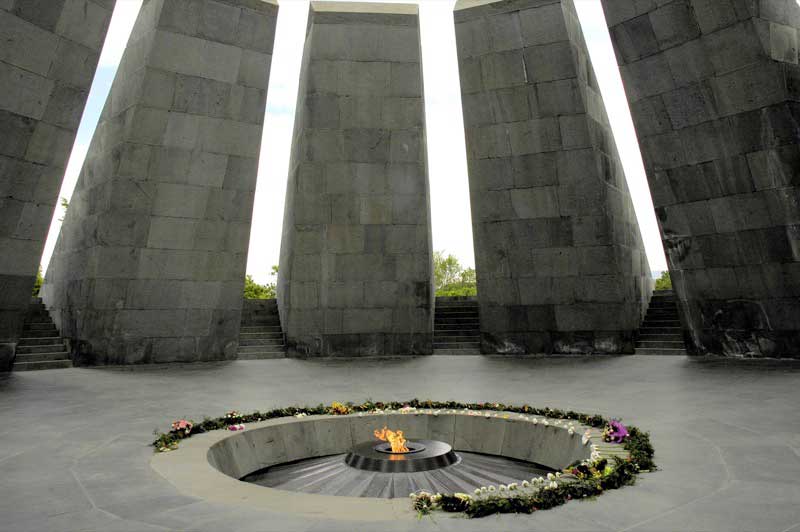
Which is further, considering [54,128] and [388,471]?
[54,128]

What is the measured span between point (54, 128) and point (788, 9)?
14091mm

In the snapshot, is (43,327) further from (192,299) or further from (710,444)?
(710,444)

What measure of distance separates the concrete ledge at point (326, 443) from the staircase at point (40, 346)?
8632 millimetres

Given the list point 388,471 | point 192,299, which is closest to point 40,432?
point 388,471

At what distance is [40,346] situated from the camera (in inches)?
563

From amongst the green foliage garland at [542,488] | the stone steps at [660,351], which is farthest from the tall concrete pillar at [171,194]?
the stone steps at [660,351]

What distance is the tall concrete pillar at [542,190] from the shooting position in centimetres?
1575

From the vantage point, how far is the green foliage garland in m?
3.99

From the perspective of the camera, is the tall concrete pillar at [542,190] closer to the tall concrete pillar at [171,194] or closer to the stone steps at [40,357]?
the tall concrete pillar at [171,194]

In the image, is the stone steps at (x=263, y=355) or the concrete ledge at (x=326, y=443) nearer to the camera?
the concrete ledge at (x=326, y=443)

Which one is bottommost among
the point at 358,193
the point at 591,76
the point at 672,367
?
the point at 672,367

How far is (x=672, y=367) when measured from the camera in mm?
12383

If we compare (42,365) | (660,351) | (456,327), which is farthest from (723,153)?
(42,365)

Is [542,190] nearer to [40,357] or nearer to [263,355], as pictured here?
[263,355]
